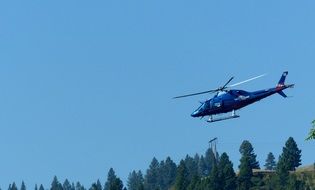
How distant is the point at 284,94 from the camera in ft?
388

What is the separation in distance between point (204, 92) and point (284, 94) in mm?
11573

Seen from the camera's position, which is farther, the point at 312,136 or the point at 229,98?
the point at 229,98

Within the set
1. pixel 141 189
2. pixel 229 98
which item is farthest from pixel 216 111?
pixel 141 189

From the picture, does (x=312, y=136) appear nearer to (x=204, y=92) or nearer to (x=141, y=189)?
(x=204, y=92)

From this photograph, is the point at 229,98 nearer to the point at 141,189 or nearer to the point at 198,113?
the point at 198,113

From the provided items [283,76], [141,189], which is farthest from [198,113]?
[141,189]

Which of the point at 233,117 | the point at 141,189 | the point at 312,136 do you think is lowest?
the point at 312,136

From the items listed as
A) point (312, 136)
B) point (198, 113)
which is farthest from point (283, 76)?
point (312, 136)

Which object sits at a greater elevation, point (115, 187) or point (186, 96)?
point (115, 187)

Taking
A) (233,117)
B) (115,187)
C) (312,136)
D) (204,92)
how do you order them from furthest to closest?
(115,187) < (204,92) < (233,117) < (312,136)

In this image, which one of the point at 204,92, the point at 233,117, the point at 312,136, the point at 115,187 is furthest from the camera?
the point at 115,187

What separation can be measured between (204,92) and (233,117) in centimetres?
868

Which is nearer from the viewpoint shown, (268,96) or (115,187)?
(268,96)

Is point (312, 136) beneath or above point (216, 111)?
beneath
